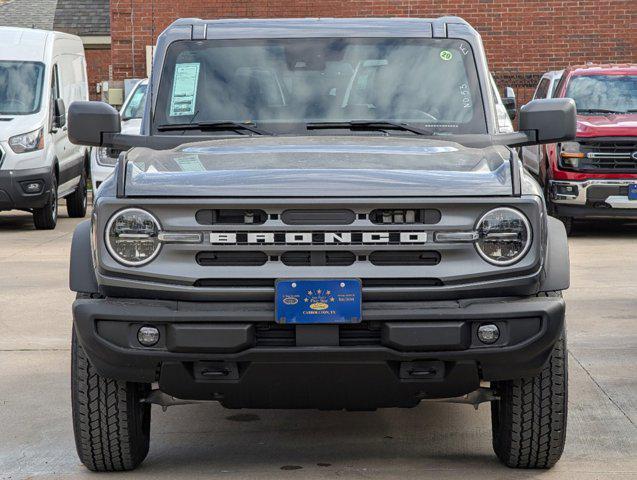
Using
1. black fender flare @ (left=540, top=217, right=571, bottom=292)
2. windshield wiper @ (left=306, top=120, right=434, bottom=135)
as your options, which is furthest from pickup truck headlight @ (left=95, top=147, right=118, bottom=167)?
black fender flare @ (left=540, top=217, right=571, bottom=292)

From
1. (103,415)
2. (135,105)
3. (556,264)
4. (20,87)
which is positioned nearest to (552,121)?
(556,264)

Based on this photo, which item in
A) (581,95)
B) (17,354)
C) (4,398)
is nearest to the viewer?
(4,398)

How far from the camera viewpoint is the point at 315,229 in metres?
4.95

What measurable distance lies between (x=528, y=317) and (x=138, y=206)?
1.43 metres

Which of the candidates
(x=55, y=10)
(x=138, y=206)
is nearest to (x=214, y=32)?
(x=138, y=206)

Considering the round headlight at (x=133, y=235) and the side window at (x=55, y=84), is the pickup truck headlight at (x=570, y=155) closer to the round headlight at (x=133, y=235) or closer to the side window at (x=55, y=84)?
the side window at (x=55, y=84)

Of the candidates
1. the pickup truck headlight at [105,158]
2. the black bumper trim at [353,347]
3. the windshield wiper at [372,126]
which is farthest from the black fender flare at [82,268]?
the pickup truck headlight at [105,158]

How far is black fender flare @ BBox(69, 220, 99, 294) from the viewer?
5.13 metres

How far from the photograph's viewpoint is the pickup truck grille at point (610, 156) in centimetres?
1533

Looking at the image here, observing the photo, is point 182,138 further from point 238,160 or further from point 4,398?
point 4,398

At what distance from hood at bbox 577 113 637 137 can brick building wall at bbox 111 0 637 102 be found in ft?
30.7

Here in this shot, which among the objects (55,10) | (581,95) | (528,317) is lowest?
(55,10)

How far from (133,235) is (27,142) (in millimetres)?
12083

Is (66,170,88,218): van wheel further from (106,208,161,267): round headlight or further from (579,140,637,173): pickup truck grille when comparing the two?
(106,208,161,267): round headlight
